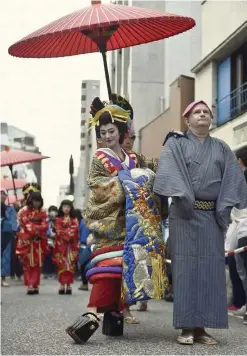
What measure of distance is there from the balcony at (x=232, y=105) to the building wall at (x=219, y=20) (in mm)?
1242

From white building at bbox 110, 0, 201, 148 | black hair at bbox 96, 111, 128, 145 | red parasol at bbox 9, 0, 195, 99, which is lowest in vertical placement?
black hair at bbox 96, 111, 128, 145

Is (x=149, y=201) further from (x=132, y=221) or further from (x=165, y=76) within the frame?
(x=165, y=76)

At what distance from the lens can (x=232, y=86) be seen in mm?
16062

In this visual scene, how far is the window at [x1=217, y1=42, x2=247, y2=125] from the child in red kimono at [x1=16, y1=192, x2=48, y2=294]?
5153 millimetres

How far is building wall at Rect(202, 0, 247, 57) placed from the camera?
14680 mm

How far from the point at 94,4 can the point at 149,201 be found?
1.68 meters

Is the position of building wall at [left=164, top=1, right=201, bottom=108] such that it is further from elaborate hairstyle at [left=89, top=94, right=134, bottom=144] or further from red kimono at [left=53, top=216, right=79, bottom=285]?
elaborate hairstyle at [left=89, top=94, right=134, bottom=144]

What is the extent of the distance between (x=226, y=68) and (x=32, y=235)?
672cm

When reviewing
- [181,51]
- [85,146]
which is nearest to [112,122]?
[181,51]

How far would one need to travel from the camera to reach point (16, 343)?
210 inches

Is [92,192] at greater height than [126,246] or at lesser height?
greater

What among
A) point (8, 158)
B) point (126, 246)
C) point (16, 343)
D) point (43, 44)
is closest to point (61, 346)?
point (16, 343)

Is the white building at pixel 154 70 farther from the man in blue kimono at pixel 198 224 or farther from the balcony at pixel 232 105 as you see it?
the man in blue kimono at pixel 198 224

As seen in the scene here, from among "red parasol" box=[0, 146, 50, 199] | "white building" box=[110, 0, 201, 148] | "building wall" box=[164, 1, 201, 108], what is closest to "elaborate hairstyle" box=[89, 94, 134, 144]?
"red parasol" box=[0, 146, 50, 199]
